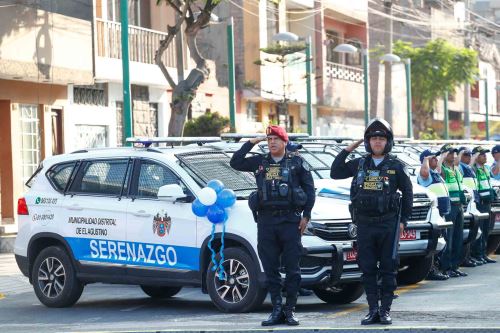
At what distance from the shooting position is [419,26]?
6619 centimetres

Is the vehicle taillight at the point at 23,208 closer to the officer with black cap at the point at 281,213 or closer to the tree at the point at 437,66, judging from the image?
the officer with black cap at the point at 281,213

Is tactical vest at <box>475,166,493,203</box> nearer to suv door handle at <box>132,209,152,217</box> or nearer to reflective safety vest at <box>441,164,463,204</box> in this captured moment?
reflective safety vest at <box>441,164,463,204</box>

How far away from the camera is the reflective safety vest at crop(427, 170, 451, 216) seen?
16.8m

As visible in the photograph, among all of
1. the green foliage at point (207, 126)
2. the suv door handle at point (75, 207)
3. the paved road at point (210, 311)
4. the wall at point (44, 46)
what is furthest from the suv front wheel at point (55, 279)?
the green foliage at point (207, 126)

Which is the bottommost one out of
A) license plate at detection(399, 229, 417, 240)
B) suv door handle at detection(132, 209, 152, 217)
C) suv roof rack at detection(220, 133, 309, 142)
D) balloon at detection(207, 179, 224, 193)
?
license plate at detection(399, 229, 417, 240)

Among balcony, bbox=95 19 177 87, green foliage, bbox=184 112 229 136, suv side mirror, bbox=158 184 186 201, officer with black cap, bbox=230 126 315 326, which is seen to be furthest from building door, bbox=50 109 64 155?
officer with black cap, bbox=230 126 315 326

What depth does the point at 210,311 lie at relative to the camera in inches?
539

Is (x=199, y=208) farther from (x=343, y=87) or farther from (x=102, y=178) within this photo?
(x=343, y=87)

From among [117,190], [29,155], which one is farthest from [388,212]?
[29,155]

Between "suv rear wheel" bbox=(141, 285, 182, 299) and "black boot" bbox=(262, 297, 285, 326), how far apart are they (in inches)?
155

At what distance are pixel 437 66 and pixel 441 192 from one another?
43.1m

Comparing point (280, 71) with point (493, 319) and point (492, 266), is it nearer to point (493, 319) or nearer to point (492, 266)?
point (492, 266)

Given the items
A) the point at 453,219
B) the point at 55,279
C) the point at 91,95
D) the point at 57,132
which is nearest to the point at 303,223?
the point at 55,279

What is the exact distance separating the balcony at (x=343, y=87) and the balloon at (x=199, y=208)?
32.7 meters
